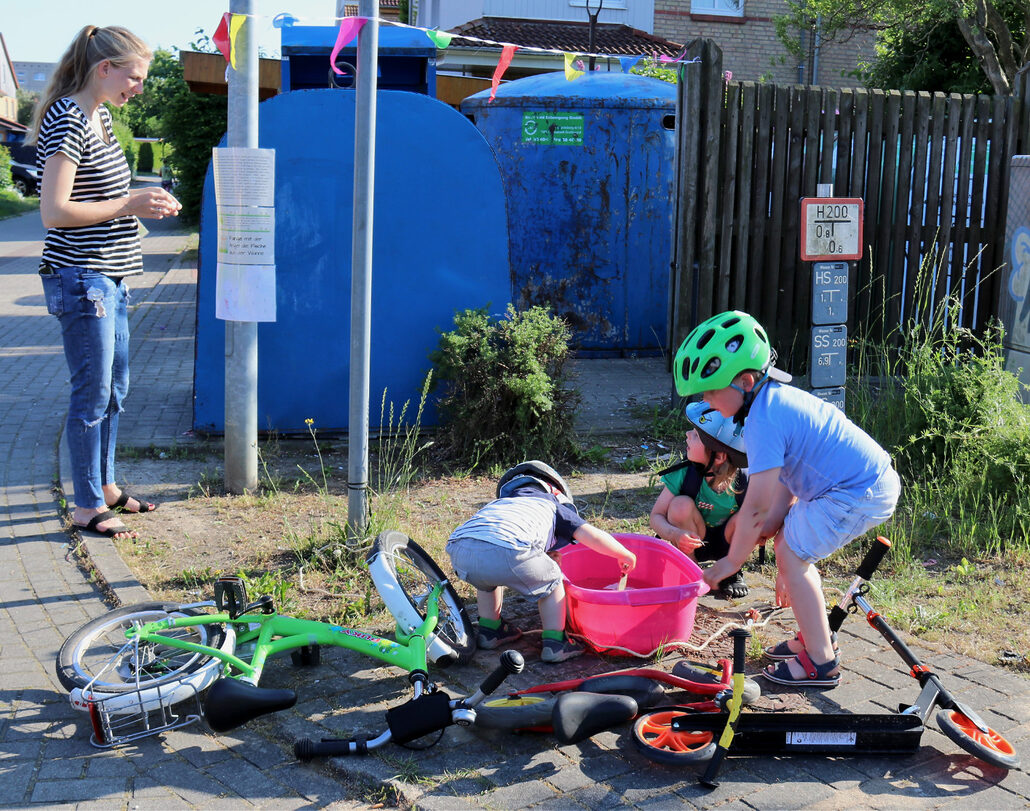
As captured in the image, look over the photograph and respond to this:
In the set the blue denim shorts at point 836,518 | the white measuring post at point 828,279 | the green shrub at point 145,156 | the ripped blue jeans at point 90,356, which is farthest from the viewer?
the green shrub at point 145,156

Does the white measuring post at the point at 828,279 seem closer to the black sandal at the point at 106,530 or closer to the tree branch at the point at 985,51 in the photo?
the black sandal at the point at 106,530

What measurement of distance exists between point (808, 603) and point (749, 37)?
82.2ft

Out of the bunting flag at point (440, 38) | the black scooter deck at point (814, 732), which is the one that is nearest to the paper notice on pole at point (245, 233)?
the bunting flag at point (440, 38)

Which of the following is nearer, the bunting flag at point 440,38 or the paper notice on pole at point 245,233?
the paper notice on pole at point 245,233

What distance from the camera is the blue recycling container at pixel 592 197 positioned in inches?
369

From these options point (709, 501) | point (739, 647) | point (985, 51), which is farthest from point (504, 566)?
point (985, 51)

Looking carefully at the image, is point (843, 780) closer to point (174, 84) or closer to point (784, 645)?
point (784, 645)

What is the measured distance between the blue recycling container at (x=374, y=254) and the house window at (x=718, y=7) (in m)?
21.6

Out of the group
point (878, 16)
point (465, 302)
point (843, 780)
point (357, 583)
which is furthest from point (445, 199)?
point (878, 16)

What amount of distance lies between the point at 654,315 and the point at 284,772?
23.3 ft

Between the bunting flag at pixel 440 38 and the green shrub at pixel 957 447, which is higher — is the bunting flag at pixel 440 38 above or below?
above

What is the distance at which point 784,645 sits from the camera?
3.86m

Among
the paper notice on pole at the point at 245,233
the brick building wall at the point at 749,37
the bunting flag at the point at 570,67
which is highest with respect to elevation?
the brick building wall at the point at 749,37

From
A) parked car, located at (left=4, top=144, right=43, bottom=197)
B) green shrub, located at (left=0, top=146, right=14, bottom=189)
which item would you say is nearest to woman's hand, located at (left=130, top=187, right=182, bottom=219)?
parked car, located at (left=4, top=144, right=43, bottom=197)
